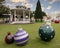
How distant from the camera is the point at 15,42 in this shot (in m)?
7.02

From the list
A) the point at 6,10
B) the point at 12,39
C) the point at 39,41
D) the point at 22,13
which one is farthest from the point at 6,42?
→ the point at 6,10

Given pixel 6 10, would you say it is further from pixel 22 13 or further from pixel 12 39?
pixel 12 39

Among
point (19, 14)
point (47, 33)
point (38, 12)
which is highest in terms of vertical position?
point (38, 12)

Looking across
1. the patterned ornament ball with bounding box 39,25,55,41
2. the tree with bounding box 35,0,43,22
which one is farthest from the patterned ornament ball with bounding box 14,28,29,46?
the tree with bounding box 35,0,43,22

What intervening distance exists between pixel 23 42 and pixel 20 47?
0.29 metres

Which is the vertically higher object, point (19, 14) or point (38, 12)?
point (38, 12)

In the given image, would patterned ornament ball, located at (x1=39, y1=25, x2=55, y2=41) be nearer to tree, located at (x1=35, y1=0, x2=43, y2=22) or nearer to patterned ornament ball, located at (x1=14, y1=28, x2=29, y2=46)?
patterned ornament ball, located at (x1=14, y1=28, x2=29, y2=46)

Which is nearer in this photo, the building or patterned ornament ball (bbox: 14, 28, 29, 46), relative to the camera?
patterned ornament ball (bbox: 14, 28, 29, 46)

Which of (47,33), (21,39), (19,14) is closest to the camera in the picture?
(21,39)

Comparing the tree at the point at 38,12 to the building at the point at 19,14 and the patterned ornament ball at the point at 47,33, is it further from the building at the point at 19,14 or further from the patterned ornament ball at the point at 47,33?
the patterned ornament ball at the point at 47,33

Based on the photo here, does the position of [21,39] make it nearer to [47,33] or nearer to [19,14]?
[47,33]

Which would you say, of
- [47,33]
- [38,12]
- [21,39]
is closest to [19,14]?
[38,12]

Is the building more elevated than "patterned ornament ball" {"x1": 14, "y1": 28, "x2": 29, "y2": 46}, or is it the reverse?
the building

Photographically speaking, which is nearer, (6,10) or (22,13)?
(22,13)
